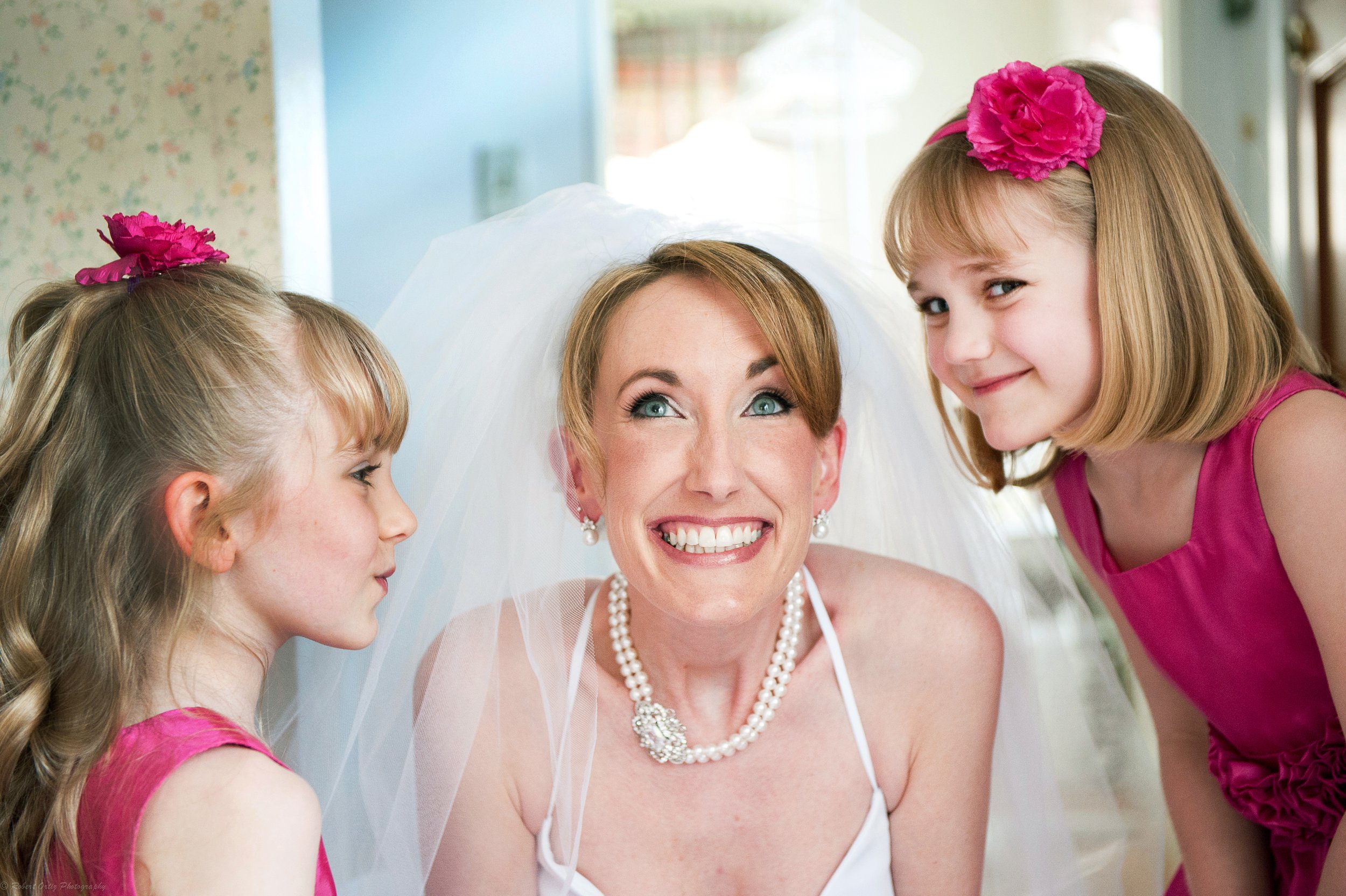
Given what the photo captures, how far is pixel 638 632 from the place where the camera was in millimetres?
1517

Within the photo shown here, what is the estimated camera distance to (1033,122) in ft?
4.50

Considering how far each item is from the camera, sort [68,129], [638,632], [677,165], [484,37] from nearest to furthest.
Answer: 1. [638,632]
2. [68,129]
3. [484,37]
4. [677,165]

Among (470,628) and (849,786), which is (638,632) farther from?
(849,786)

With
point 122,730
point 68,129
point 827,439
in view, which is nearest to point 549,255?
point 827,439

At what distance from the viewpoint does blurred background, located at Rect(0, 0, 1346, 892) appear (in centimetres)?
170

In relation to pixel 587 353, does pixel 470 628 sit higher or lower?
lower

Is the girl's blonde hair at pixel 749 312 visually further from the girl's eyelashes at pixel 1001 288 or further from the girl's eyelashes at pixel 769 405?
the girl's eyelashes at pixel 1001 288

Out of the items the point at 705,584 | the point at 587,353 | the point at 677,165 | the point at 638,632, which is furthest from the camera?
the point at 677,165

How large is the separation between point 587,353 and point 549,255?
0.15 metres

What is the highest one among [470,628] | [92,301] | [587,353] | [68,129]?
[68,129]

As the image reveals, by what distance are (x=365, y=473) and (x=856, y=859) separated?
0.85 metres

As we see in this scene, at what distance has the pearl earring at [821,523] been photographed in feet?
4.80

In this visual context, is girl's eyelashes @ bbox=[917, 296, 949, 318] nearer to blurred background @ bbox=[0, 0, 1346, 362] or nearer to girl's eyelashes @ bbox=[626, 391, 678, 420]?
blurred background @ bbox=[0, 0, 1346, 362]

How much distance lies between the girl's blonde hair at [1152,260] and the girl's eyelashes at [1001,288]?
5 cm
